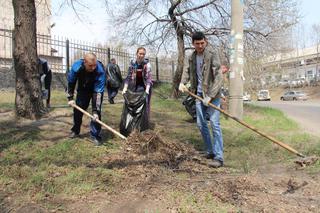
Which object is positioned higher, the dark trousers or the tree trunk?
the tree trunk

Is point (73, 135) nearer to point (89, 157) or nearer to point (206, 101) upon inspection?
point (89, 157)

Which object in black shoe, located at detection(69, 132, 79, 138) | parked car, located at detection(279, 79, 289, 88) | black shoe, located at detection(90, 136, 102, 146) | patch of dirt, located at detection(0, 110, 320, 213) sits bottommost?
patch of dirt, located at detection(0, 110, 320, 213)

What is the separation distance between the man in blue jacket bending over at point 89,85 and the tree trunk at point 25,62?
1.20m

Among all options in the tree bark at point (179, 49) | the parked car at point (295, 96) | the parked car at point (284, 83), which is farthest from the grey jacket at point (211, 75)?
the parked car at point (284, 83)

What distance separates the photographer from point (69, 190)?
3740mm

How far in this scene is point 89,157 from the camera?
5062mm

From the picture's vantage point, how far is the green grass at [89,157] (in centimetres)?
374

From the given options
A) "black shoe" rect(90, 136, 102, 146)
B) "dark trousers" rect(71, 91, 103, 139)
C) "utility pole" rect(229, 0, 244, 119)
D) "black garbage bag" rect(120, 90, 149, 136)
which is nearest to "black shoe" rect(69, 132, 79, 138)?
"dark trousers" rect(71, 91, 103, 139)

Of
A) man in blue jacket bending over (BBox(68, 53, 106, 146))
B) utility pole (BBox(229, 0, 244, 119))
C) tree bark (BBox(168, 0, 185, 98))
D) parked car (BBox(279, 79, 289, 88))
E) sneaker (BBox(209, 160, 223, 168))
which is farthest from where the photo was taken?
parked car (BBox(279, 79, 289, 88))

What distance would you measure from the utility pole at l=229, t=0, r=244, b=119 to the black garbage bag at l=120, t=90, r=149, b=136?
3.29m

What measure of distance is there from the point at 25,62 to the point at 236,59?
15.4 feet

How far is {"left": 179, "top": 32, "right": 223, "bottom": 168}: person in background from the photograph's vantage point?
16.7 ft

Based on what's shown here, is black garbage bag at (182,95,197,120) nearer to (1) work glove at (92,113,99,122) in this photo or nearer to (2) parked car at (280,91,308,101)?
(1) work glove at (92,113,99,122)

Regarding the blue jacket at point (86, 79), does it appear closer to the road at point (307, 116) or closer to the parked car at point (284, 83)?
the road at point (307, 116)
